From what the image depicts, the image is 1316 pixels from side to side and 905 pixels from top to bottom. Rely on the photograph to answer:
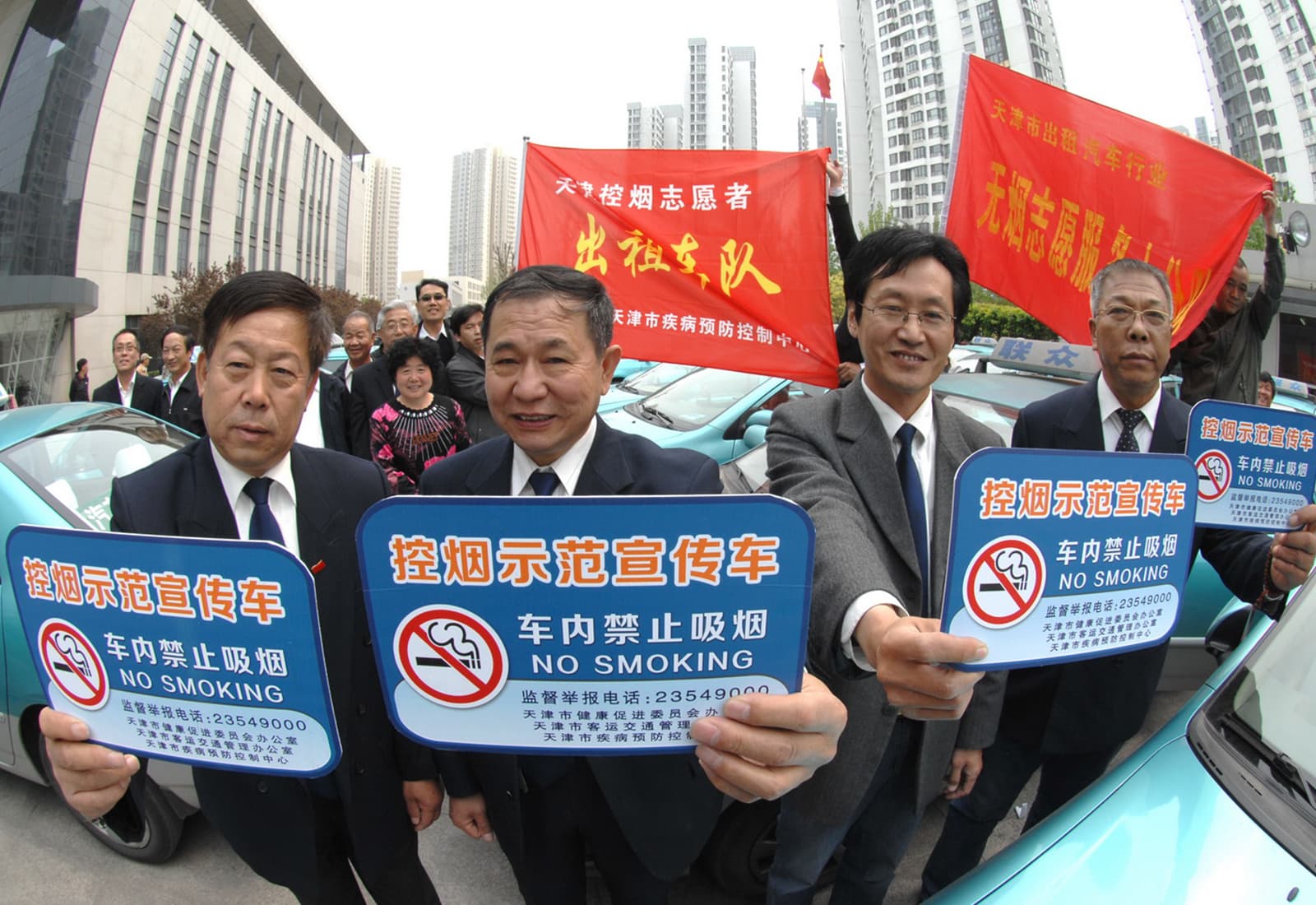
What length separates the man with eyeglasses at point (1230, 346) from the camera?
3105 mm

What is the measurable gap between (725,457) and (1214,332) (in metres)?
2.71

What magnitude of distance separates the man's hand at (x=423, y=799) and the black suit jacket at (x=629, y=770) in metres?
0.10

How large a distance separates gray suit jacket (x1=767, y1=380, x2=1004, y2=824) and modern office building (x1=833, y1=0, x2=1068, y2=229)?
6530cm

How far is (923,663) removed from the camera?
1.14 meters

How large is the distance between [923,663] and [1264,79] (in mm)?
71667

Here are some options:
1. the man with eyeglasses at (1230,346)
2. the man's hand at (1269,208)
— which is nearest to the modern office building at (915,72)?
the man with eyeglasses at (1230,346)

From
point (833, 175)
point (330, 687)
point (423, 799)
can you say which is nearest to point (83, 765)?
point (330, 687)

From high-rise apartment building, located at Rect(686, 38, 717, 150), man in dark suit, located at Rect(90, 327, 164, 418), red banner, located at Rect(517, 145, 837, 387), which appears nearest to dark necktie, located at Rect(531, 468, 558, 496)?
red banner, located at Rect(517, 145, 837, 387)

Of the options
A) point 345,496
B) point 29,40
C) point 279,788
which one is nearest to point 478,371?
point 345,496

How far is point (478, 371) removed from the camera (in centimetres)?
402

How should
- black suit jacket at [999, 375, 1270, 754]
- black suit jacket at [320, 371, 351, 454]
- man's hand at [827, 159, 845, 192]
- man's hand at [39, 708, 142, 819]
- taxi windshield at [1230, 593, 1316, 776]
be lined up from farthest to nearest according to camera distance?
black suit jacket at [320, 371, 351, 454] < man's hand at [827, 159, 845, 192] < black suit jacket at [999, 375, 1270, 754] < taxi windshield at [1230, 593, 1316, 776] < man's hand at [39, 708, 142, 819]

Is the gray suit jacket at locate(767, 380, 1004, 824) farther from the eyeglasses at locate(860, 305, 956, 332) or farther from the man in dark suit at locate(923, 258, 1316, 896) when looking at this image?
the man in dark suit at locate(923, 258, 1316, 896)

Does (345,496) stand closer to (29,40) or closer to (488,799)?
(488,799)

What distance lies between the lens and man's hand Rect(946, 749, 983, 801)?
180cm
